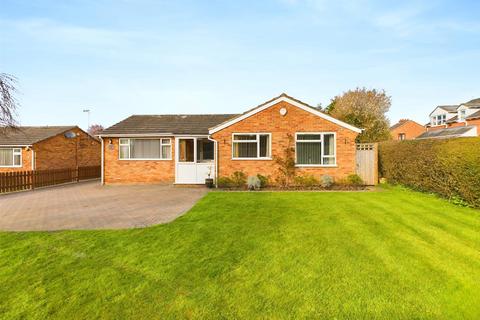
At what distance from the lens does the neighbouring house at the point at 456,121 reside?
107 feet

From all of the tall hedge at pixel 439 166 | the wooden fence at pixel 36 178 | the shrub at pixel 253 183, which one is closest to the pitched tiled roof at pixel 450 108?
the tall hedge at pixel 439 166

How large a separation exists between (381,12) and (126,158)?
16.2 metres

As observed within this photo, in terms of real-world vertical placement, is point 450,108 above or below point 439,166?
above

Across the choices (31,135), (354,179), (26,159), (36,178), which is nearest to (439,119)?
(354,179)

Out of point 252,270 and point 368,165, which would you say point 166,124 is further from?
point 252,270

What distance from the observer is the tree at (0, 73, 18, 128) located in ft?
22.3

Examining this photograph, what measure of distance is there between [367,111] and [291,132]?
67.1 feet

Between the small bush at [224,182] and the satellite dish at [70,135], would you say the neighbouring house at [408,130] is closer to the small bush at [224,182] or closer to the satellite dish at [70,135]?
the small bush at [224,182]

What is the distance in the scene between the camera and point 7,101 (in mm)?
6961

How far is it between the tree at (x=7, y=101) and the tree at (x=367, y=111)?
29.9 meters

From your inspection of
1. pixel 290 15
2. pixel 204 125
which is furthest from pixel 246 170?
pixel 290 15

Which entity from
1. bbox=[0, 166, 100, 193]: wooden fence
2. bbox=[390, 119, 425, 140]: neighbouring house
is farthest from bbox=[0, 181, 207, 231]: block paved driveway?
bbox=[390, 119, 425, 140]: neighbouring house

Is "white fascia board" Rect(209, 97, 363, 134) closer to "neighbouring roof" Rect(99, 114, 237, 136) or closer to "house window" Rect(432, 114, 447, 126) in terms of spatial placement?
"neighbouring roof" Rect(99, 114, 237, 136)

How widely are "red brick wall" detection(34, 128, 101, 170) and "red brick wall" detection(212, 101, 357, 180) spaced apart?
1723 centimetres
